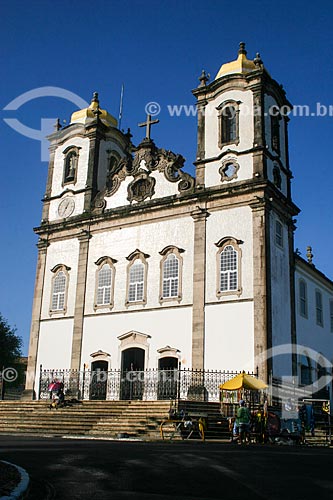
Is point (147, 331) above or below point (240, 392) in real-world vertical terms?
above

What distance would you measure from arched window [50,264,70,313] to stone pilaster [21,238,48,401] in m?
0.83

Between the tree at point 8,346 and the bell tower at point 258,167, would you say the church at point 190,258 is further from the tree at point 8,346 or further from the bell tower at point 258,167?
the tree at point 8,346

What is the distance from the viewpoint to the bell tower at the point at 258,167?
25.3 m

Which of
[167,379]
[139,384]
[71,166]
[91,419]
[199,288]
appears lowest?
[91,419]

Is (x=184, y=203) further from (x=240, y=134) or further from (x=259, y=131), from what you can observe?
(x=259, y=131)

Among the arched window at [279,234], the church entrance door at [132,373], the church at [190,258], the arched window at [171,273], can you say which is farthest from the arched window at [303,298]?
the church entrance door at [132,373]

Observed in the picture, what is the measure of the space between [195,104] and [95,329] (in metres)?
Result: 12.8

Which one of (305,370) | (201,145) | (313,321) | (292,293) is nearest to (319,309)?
(313,321)

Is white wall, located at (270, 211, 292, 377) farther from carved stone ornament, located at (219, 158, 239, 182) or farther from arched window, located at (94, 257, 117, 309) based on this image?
arched window, located at (94, 257, 117, 309)

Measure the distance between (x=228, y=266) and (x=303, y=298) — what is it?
5.62 m

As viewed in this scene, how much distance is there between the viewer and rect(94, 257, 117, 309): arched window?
29.9 metres

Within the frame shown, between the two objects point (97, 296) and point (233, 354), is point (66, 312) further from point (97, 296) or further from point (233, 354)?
point (233, 354)

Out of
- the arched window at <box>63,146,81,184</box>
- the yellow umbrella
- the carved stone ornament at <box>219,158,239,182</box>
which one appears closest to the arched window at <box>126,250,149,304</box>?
the carved stone ornament at <box>219,158,239,182</box>

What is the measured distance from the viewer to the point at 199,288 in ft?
87.1
